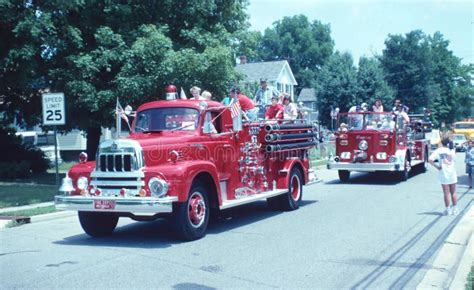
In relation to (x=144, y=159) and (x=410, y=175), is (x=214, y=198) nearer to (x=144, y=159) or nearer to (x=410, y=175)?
(x=144, y=159)

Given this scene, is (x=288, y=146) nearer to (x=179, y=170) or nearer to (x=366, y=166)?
(x=179, y=170)

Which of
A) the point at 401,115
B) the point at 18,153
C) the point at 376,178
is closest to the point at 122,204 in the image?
the point at 401,115

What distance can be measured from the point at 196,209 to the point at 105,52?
1003cm

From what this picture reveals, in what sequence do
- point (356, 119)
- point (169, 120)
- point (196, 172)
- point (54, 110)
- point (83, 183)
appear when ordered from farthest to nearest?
point (356, 119)
point (54, 110)
point (169, 120)
point (83, 183)
point (196, 172)

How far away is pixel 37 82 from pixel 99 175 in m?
11.9

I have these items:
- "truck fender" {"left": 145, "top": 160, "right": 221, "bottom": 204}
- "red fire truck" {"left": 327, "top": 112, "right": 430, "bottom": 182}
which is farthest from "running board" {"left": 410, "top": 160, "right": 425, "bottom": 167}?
"truck fender" {"left": 145, "top": 160, "right": 221, "bottom": 204}

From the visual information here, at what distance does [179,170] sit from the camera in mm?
8898

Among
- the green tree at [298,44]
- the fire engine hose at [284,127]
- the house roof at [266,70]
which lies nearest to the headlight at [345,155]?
the fire engine hose at [284,127]

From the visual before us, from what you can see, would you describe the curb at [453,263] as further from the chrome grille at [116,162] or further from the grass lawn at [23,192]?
the grass lawn at [23,192]

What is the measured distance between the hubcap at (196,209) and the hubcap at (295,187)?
4.15m

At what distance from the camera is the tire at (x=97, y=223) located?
32.0ft

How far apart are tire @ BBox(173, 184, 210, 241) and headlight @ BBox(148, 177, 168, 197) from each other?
17.0 inches

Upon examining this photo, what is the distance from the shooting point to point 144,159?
9.16m

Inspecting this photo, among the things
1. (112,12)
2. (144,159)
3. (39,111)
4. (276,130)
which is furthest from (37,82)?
(144,159)
